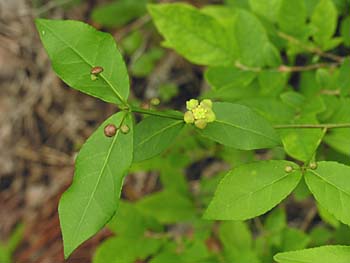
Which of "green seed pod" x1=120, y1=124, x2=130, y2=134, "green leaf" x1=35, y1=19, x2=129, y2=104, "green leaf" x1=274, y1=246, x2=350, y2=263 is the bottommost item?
"green leaf" x1=274, y1=246, x2=350, y2=263

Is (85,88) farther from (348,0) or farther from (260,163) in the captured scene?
(348,0)

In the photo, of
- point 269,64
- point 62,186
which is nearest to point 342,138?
point 269,64

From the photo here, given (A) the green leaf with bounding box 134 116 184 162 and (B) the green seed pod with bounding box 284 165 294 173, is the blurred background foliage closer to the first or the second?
(B) the green seed pod with bounding box 284 165 294 173

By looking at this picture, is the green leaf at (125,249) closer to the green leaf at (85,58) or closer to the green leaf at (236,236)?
the green leaf at (236,236)

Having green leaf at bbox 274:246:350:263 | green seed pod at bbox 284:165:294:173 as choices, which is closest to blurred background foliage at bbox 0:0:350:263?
green seed pod at bbox 284:165:294:173

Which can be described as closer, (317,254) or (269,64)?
(317,254)

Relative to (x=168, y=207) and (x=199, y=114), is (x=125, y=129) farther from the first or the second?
(x=168, y=207)
